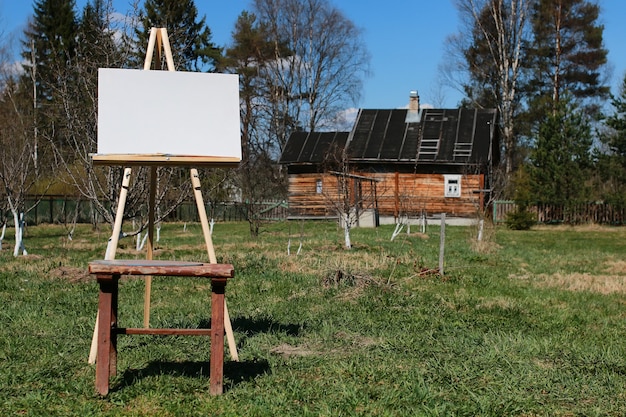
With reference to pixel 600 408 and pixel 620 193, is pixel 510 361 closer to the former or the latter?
pixel 600 408

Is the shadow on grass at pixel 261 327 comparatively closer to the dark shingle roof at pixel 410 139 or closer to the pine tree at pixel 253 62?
the dark shingle roof at pixel 410 139

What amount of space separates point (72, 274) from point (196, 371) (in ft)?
21.6

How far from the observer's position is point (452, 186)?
3697cm

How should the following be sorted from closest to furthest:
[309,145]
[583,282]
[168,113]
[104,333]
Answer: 1. [104,333]
2. [168,113]
3. [583,282]
4. [309,145]

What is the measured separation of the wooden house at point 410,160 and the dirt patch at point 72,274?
78.6ft

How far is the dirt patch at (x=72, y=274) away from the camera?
1095 centimetres

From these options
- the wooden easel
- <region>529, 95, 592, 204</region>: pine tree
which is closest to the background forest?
<region>529, 95, 592, 204</region>: pine tree

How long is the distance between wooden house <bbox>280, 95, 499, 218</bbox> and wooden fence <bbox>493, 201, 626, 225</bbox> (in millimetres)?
2972

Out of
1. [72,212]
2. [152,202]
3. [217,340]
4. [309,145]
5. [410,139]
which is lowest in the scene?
[72,212]

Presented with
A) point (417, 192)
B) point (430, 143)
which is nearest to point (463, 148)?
point (430, 143)

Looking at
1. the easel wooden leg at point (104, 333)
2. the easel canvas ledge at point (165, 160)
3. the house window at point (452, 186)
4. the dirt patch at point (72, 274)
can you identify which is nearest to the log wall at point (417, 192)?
the house window at point (452, 186)

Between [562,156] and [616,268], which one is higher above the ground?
[562,156]

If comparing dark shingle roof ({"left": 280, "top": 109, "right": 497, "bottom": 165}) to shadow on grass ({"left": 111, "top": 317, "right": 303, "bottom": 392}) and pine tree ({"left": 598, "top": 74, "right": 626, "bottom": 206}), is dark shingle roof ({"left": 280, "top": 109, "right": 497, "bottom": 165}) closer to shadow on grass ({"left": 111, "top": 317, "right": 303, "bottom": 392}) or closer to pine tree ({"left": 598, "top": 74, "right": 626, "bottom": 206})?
pine tree ({"left": 598, "top": 74, "right": 626, "bottom": 206})

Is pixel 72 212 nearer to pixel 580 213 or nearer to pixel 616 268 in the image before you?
pixel 580 213
